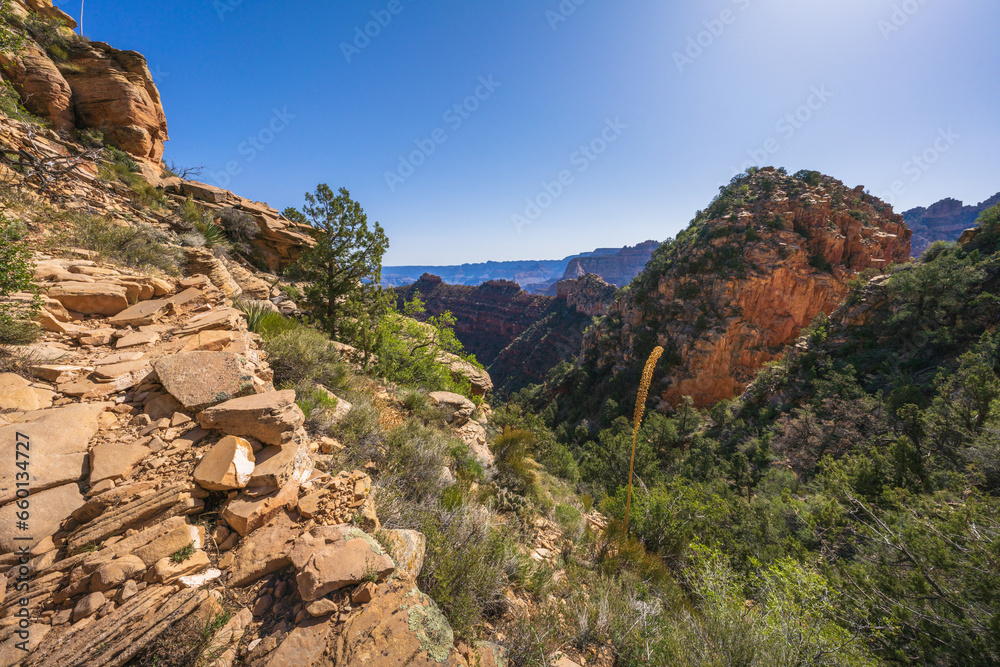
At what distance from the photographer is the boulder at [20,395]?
2.84 meters

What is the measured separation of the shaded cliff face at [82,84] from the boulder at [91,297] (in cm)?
1319

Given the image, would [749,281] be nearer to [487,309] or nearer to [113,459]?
[113,459]

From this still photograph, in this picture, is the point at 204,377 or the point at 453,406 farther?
the point at 453,406

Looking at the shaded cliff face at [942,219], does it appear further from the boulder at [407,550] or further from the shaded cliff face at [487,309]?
the boulder at [407,550]

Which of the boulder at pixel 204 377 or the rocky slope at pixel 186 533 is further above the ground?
the boulder at pixel 204 377

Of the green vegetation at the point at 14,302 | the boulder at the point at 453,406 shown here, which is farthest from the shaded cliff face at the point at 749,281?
the green vegetation at the point at 14,302

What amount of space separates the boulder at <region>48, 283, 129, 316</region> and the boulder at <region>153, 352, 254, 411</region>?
2.29 meters

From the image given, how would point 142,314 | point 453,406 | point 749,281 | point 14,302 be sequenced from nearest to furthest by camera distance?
point 14,302
point 142,314
point 453,406
point 749,281

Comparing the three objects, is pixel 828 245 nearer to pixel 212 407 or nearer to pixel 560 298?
pixel 212 407

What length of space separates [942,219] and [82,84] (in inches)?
8128

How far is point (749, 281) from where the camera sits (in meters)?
30.7

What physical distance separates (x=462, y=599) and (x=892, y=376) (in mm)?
22994

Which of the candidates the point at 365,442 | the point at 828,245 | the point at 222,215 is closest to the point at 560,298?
the point at 828,245

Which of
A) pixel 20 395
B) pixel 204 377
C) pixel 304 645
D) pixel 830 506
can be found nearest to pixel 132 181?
pixel 20 395
